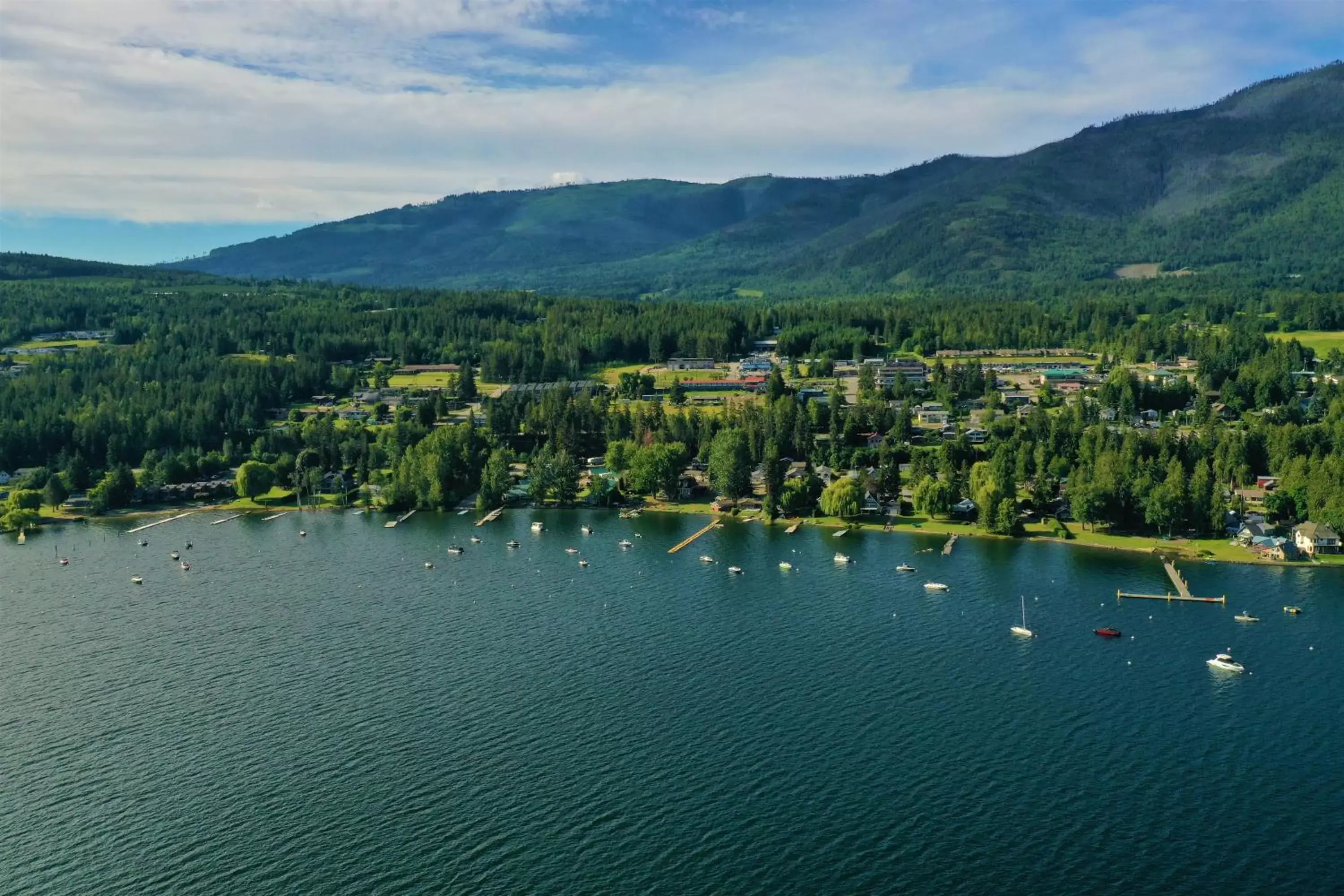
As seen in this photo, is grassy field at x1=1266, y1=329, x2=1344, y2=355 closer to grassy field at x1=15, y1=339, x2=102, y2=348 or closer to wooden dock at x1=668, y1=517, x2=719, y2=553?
wooden dock at x1=668, y1=517, x2=719, y2=553

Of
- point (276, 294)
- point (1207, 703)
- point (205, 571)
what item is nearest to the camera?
point (1207, 703)

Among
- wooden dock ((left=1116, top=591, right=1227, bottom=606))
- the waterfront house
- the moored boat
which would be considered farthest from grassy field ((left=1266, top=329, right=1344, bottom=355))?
the moored boat

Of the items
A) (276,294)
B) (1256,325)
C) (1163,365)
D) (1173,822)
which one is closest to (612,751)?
(1173,822)

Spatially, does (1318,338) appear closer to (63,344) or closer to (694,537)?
(694,537)

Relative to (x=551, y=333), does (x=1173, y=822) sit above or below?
below

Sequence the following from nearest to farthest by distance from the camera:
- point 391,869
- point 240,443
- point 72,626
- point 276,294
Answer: point 391,869 < point 72,626 < point 240,443 < point 276,294

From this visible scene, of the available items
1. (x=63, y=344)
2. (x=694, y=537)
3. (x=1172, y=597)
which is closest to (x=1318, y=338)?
(x=1172, y=597)

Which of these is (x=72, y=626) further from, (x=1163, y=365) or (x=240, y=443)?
(x=1163, y=365)
